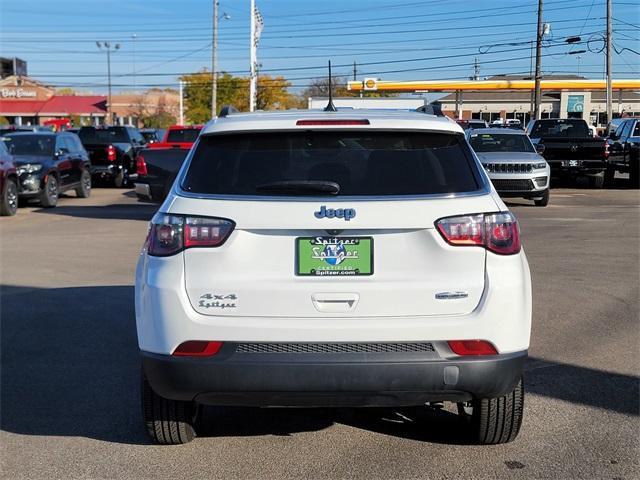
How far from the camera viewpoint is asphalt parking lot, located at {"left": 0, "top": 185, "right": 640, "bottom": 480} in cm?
426

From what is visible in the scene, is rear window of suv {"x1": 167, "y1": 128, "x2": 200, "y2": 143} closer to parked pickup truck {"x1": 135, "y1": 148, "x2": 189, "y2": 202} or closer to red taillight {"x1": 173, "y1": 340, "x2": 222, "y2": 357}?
parked pickup truck {"x1": 135, "y1": 148, "x2": 189, "y2": 202}

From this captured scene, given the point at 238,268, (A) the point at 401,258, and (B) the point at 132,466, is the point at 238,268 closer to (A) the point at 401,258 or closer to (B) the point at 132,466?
(A) the point at 401,258

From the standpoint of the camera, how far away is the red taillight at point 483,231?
3.81 m

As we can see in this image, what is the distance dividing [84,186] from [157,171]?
881cm

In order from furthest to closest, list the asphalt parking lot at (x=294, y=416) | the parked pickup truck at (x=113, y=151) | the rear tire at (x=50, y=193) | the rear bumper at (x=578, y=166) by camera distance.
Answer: the parked pickup truck at (x=113, y=151) → the rear bumper at (x=578, y=166) → the rear tire at (x=50, y=193) → the asphalt parking lot at (x=294, y=416)

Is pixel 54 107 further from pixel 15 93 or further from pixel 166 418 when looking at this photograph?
pixel 166 418

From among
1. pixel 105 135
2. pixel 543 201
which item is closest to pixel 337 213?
pixel 543 201

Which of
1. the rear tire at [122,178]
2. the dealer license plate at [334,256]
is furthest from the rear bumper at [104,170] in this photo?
the dealer license plate at [334,256]

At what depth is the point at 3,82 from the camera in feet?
291

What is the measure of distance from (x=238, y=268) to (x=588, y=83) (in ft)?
182

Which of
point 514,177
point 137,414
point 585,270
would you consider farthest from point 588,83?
point 137,414

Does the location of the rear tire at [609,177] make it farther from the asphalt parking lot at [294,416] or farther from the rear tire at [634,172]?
the asphalt parking lot at [294,416]

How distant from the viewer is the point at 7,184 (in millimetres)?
16469

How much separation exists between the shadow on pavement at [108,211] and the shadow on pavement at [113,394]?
31.5 feet
